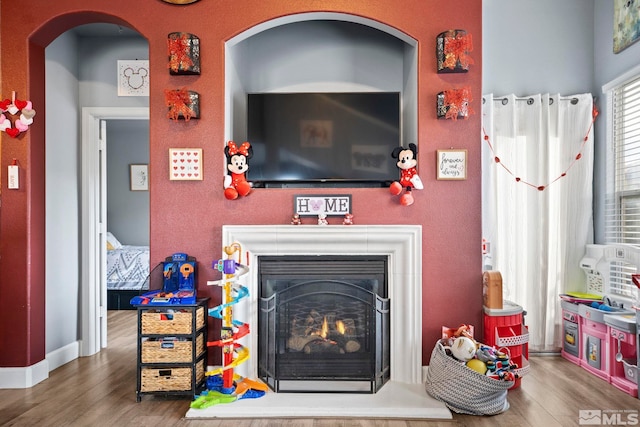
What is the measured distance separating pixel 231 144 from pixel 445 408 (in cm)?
198

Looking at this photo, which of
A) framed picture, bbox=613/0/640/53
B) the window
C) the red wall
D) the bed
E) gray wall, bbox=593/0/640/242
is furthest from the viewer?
the bed

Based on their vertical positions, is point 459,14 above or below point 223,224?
above

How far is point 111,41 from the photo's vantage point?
3801 millimetres

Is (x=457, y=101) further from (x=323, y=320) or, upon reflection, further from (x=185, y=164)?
(x=185, y=164)

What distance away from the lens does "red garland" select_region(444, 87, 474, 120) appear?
2832 mm

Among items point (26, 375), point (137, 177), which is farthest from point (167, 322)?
point (137, 177)

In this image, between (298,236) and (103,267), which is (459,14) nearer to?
(298,236)

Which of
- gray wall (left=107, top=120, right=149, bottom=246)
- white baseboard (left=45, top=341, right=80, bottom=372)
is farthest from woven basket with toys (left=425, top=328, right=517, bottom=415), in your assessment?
gray wall (left=107, top=120, right=149, bottom=246)

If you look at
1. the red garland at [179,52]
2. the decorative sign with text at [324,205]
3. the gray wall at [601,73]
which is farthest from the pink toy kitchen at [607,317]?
the red garland at [179,52]

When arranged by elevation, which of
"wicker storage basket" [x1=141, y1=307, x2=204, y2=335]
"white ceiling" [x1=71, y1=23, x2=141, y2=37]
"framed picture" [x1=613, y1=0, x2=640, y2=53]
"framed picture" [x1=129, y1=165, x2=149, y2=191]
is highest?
"white ceiling" [x1=71, y1=23, x2=141, y2=37]

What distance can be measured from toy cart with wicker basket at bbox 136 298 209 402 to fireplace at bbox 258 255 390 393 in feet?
1.51

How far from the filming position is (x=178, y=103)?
2.85 meters

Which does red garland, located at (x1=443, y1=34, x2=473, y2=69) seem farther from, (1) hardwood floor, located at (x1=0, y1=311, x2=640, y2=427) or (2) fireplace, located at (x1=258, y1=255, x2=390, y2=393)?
(1) hardwood floor, located at (x1=0, y1=311, x2=640, y2=427)

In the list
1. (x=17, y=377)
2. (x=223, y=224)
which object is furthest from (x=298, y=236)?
(x=17, y=377)
